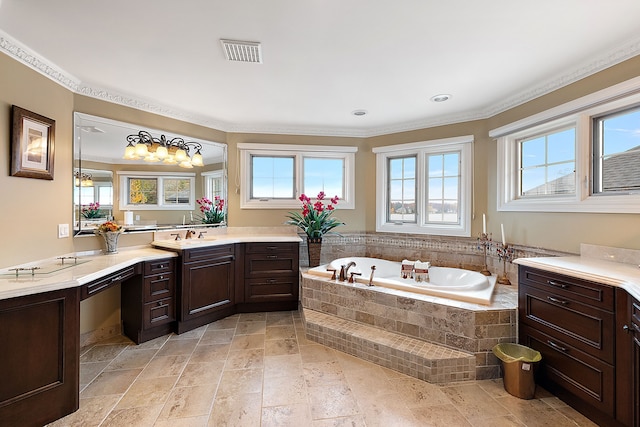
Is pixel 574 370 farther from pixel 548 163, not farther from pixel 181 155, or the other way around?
pixel 181 155

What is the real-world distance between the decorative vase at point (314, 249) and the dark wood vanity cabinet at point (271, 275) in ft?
0.80

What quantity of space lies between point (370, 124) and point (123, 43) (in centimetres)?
280

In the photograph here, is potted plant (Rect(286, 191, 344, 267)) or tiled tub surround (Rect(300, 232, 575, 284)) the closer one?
tiled tub surround (Rect(300, 232, 575, 284))

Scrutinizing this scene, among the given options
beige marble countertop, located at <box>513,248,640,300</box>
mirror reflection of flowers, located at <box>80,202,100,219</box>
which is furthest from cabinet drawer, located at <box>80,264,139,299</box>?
beige marble countertop, located at <box>513,248,640,300</box>

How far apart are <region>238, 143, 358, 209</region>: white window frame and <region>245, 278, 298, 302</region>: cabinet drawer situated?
3.52ft

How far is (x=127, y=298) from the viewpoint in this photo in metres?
2.74

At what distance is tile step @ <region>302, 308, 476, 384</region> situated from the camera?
2098mm

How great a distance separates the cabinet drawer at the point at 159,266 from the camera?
262 cm

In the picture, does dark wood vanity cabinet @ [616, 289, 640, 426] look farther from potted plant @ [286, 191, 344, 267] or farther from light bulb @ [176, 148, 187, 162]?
light bulb @ [176, 148, 187, 162]

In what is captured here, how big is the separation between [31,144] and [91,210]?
0.73m

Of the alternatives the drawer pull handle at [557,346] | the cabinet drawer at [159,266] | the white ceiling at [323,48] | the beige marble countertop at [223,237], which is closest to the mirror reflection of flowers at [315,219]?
the beige marble countertop at [223,237]

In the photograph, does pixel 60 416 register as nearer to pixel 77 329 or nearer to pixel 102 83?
pixel 77 329

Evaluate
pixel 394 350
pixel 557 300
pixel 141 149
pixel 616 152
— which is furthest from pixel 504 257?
pixel 141 149

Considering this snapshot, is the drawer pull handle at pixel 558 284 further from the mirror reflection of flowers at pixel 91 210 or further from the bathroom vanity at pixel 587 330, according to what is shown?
the mirror reflection of flowers at pixel 91 210
